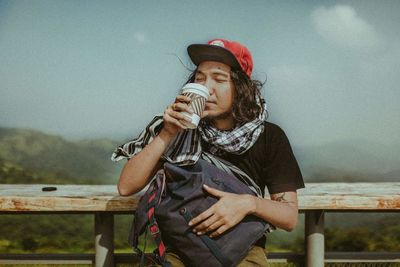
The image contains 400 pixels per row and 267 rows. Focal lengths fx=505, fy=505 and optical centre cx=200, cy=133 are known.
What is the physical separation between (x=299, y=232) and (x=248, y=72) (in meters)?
2.79

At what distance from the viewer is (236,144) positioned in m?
1.83

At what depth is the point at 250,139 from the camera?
185cm

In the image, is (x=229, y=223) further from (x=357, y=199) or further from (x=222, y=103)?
(x=357, y=199)

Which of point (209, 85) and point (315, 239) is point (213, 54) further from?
point (315, 239)

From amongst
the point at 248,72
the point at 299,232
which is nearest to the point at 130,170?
the point at 248,72

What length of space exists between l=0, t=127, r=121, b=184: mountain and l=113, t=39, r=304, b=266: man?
315cm

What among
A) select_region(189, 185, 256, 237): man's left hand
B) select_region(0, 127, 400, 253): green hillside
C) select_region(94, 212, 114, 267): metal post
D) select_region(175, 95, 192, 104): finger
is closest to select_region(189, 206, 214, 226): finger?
select_region(189, 185, 256, 237): man's left hand

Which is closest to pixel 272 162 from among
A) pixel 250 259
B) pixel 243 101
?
pixel 243 101

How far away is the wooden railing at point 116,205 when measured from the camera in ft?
7.23

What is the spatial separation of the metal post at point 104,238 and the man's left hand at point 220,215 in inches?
Answer: 34.3

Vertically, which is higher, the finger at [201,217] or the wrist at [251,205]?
the wrist at [251,205]

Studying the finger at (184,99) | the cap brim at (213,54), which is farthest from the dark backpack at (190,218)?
the cap brim at (213,54)

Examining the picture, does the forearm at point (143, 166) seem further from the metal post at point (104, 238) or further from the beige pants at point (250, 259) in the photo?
the metal post at point (104, 238)

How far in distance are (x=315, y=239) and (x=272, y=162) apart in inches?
33.1
